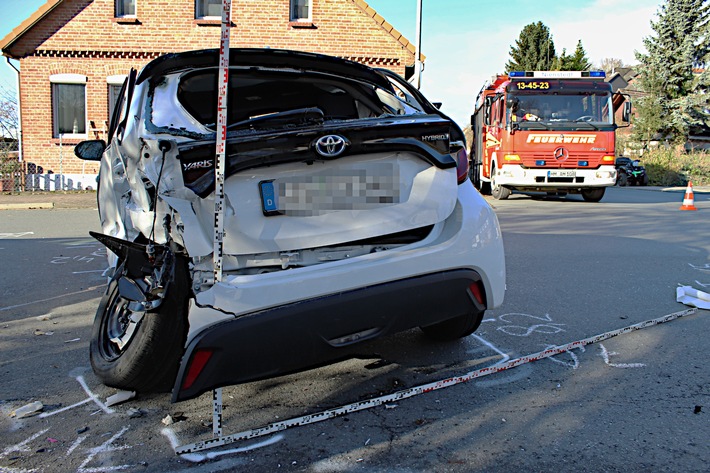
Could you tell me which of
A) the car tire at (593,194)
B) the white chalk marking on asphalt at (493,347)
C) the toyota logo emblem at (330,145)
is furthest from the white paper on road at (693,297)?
the car tire at (593,194)

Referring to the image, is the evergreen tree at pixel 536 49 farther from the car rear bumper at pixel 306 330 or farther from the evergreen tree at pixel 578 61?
the car rear bumper at pixel 306 330

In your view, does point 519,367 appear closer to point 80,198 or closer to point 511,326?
point 511,326

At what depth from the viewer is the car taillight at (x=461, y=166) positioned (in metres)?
3.40

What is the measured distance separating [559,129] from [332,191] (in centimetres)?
1355

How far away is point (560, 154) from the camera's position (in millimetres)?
15320

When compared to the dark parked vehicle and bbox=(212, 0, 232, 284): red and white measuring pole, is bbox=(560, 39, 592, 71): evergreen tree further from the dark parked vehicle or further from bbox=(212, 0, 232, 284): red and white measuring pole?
bbox=(212, 0, 232, 284): red and white measuring pole

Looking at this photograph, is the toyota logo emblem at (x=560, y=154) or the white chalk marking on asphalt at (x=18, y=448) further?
the toyota logo emblem at (x=560, y=154)

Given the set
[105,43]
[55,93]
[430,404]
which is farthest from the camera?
[55,93]

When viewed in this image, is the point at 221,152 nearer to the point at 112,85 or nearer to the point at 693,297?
the point at 693,297

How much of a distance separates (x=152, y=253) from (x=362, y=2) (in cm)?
1928

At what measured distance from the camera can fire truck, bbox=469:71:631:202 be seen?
50.1 feet

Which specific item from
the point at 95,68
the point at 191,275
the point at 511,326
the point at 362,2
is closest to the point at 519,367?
the point at 511,326

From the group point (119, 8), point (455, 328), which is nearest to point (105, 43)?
point (119, 8)

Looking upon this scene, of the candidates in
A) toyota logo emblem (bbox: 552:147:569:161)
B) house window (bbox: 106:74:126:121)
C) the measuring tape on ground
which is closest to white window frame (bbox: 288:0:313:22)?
house window (bbox: 106:74:126:121)
